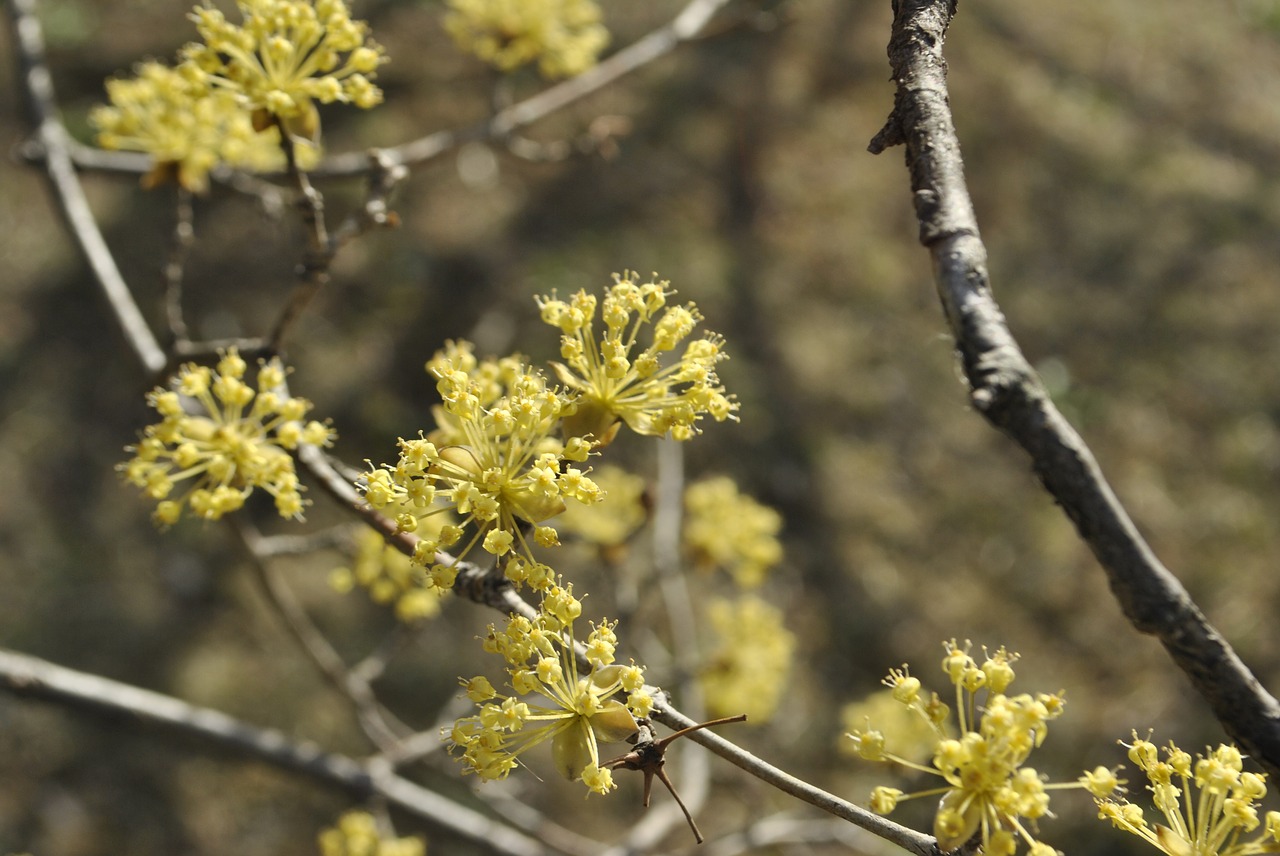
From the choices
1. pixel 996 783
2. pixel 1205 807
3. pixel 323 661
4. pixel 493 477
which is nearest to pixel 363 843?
pixel 323 661

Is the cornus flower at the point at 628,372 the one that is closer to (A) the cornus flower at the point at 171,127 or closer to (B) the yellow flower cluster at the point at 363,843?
(A) the cornus flower at the point at 171,127

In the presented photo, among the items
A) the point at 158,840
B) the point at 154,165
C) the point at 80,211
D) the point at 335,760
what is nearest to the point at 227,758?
the point at 158,840

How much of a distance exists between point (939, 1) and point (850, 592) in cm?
388

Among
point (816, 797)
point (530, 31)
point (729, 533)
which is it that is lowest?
point (816, 797)

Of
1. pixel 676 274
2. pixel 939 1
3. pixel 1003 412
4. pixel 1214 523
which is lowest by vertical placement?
pixel 1003 412

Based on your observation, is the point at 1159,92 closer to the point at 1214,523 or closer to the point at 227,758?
the point at 1214,523

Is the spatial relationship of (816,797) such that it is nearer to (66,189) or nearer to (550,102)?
(550,102)

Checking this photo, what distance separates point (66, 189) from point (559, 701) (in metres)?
2.42

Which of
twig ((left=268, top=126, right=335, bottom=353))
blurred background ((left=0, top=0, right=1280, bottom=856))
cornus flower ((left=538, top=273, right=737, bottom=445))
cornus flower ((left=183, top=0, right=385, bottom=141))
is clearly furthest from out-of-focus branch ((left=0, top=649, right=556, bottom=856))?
cornus flower ((left=183, top=0, right=385, bottom=141))

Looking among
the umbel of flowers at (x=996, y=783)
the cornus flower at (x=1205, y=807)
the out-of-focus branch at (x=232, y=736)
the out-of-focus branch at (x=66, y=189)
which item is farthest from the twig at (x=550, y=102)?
the cornus flower at (x=1205, y=807)

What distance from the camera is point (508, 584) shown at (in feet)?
5.05

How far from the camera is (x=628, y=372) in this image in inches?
65.7

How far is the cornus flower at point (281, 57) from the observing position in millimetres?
1769

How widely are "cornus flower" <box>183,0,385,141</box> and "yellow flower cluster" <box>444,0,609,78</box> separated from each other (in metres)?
1.17
